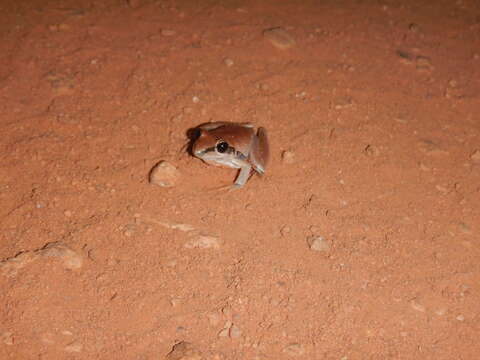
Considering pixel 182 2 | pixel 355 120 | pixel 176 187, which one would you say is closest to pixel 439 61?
pixel 355 120

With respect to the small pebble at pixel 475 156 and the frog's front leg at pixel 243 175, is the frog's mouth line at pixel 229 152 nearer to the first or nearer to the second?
the frog's front leg at pixel 243 175

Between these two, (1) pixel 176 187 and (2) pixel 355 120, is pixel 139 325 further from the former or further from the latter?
(2) pixel 355 120

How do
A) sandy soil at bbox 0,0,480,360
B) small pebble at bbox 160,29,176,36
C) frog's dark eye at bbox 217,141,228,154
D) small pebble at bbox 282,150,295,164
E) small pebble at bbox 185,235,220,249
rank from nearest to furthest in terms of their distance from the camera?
sandy soil at bbox 0,0,480,360 → small pebble at bbox 185,235,220,249 → frog's dark eye at bbox 217,141,228,154 → small pebble at bbox 282,150,295,164 → small pebble at bbox 160,29,176,36

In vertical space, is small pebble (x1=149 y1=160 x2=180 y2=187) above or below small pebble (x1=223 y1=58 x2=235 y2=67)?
below

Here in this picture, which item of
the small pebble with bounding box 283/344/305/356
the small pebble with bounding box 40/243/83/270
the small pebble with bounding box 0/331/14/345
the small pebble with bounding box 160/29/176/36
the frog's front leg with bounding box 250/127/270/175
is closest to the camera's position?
the small pebble with bounding box 0/331/14/345

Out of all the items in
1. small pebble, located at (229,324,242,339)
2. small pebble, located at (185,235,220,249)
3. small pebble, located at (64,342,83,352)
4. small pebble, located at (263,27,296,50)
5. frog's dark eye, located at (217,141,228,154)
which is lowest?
small pebble, located at (229,324,242,339)

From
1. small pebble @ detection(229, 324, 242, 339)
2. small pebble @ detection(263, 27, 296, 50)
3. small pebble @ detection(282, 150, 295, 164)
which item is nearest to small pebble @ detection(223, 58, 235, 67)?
small pebble @ detection(263, 27, 296, 50)

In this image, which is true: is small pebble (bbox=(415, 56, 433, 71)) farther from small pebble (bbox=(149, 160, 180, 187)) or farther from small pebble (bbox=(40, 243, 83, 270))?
small pebble (bbox=(40, 243, 83, 270))
